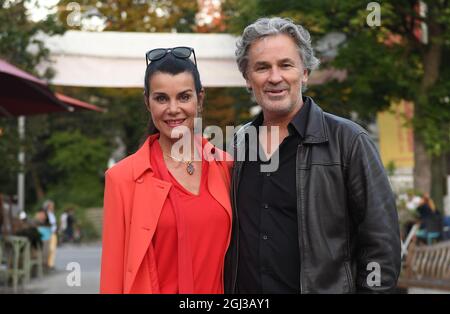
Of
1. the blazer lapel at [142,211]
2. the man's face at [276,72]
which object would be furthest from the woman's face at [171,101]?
the man's face at [276,72]

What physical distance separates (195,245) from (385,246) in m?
0.77

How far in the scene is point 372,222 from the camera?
364 cm

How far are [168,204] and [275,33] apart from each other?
856 mm

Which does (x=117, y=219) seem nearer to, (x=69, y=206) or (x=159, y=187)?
(x=159, y=187)

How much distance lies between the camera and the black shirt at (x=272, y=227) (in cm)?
371

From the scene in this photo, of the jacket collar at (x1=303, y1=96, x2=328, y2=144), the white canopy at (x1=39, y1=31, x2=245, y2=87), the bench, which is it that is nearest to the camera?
the jacket collar at (x1=303, y1=96, x2=328, y2=144)

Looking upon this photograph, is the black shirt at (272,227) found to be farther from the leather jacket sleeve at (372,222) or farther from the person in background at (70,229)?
the person in background at (70,229)

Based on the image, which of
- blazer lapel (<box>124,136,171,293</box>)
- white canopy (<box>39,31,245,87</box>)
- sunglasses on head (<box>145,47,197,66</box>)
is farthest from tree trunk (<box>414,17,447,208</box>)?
blazer lapel (<box>124,136,171,293</box>)

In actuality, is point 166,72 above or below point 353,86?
below

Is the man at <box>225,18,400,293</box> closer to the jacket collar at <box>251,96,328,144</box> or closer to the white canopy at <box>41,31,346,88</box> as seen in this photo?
→ the jacket collar at <box>251,96,328,144</box>

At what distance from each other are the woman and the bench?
6.82 m

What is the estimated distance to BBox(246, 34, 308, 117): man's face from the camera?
388 centimetres
